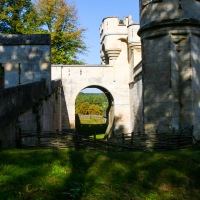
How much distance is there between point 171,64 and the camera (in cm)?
819

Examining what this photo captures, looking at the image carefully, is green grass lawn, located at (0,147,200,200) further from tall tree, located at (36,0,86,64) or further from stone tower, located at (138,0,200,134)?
tall tree, located at (36,0,86,64)

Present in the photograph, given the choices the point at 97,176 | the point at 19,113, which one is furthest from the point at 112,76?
the point at 97,176

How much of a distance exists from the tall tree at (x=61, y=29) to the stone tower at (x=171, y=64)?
65.7 ft

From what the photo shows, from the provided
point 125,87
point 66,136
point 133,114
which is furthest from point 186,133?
point 125,87

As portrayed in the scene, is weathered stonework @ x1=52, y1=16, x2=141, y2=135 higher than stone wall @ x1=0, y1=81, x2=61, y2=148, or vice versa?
weathered stonework @ x1=52, y1=16, x2=141, y2=135

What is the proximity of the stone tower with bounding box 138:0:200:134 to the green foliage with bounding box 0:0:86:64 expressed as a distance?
772 inches

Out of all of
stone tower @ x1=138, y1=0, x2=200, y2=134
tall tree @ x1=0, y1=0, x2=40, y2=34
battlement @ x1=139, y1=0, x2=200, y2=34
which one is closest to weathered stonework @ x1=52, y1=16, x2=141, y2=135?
tall tree @ x1=0, y1=0, x2=40, y2=34

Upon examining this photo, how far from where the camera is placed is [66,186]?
13.3ft

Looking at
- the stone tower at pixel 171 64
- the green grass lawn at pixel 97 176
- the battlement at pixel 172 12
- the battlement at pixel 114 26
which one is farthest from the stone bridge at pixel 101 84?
the green grass lawn at pixel 97 176

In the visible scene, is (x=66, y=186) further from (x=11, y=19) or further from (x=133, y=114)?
(x=11, y=19)

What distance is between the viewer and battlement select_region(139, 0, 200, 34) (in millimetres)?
Answer: 8031

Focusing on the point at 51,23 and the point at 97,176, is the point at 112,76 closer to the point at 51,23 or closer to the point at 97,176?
the point at 51,23

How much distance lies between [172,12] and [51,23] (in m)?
21.9

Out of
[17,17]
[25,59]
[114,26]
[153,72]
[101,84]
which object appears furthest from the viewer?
[17,17]
